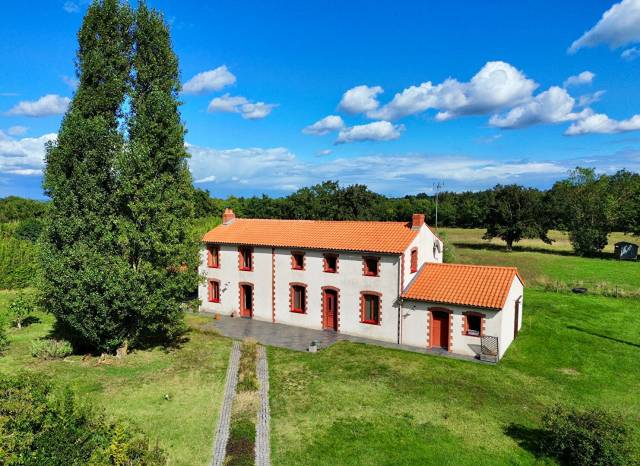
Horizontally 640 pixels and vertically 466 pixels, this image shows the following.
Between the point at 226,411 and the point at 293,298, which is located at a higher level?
the point at 293,298

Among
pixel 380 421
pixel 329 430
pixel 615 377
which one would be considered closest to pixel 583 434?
pixel 380 421

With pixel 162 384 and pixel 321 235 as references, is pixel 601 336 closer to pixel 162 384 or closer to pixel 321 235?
pixel 321 235

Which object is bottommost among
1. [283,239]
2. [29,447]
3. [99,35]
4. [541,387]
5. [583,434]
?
[541,387]

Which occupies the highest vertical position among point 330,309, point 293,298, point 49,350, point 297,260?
point 297,260

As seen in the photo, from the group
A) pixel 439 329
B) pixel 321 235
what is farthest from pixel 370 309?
pixel 321 235

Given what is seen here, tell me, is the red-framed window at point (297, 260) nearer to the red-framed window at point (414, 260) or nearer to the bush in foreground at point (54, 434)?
the red-framed window at point (414, 260)

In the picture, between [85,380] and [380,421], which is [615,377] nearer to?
[380,421]
